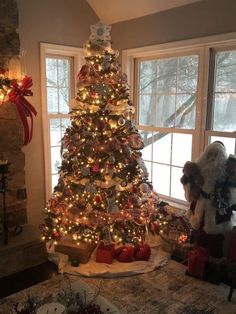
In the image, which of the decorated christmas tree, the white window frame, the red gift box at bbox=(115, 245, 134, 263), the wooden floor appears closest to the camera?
the wooden floor

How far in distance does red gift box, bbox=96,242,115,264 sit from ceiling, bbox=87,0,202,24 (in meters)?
2.53

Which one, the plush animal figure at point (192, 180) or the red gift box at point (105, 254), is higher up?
the plush animal figure at point (192, 180)

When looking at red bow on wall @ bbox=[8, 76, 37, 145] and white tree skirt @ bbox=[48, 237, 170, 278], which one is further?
red bow on wall @ bbox=[8, 76, 37, 145]

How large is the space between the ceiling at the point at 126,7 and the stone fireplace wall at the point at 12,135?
1.07 metres

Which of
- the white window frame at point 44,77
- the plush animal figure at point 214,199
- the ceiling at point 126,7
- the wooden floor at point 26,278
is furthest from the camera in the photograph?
the white window frame at point 44,77

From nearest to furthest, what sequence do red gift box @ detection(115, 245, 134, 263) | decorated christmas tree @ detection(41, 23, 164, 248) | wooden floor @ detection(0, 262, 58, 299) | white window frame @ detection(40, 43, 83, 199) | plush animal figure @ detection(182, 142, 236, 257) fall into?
wooden floor @ detection(0, 262, 58, 299)
plush animal figure @ detection(182, 142, 236, 257)
decorated christmas tree @ detection(41, 23, 164, 248)
red gift box @ detection(115, 245, 134, 263)
white window frame @ detection(40, 43, 83, 199)

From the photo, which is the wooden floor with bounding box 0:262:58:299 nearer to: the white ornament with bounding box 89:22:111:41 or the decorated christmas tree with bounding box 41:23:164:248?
the decorated christmas tree with bounding box 41:23:164:248

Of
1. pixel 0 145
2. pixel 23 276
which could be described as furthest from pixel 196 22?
pixel 23 276

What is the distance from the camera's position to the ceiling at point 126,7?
3205 millimetres

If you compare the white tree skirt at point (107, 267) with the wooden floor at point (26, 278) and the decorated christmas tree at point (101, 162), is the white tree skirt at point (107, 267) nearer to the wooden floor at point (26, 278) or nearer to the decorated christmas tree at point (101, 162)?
the wooden floor at point (26, 278)

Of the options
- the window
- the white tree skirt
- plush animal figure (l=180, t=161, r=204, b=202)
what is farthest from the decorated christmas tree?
the window

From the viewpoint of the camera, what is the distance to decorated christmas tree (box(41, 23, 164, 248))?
2.89 metres

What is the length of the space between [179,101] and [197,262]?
5.52 feet

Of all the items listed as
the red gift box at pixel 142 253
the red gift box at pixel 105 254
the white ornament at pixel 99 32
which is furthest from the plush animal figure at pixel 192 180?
the white ornament at pixel 99 32
